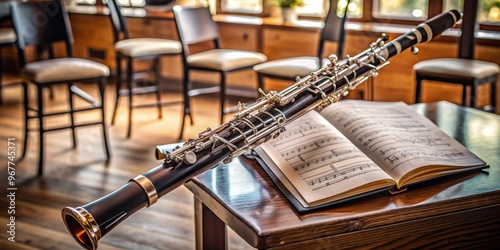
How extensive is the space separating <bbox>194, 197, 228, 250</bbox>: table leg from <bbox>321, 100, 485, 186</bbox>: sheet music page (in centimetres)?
39

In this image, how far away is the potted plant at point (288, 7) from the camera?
447 centimetres

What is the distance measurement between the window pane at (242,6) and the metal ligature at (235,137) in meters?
3.31

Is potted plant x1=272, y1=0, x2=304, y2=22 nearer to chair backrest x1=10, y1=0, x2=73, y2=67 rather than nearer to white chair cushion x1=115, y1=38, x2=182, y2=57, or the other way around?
white chair cushion x1=115, y1=38, x2=182, y2=57

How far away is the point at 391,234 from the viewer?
48.9 inches

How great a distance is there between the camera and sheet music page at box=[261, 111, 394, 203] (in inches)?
49.9

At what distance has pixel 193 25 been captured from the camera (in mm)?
3857

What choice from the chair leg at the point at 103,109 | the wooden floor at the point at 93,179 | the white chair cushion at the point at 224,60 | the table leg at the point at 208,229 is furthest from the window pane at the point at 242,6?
the table leg at the point at 208,229

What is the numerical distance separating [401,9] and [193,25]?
1487 mm

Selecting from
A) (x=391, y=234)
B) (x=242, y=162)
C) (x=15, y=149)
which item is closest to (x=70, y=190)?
(x=15, y=149)

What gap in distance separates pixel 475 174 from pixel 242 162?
0.55m

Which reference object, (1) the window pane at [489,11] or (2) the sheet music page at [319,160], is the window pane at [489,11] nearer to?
(1) the window pane at [489,11]

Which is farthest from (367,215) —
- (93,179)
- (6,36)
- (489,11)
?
(6,36)

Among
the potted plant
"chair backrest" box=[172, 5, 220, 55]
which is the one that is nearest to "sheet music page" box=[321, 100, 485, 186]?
"chair backrest" box=[172, 5, 220, 55]

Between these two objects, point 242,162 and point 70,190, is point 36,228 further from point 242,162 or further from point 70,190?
point 242,162
